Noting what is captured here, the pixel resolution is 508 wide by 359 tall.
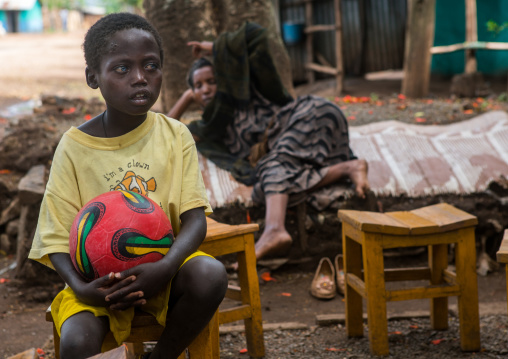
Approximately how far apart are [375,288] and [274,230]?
1.25m

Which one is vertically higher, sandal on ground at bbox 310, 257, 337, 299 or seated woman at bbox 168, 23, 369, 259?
seated woman at bbox 168, 23, 369, 259

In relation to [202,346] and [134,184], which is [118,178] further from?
[202,346]

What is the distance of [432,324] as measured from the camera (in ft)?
11.7

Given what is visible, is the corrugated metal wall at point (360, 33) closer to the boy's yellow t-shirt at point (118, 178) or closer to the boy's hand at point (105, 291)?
the boy's yellow t-shirt at point (118, 178)

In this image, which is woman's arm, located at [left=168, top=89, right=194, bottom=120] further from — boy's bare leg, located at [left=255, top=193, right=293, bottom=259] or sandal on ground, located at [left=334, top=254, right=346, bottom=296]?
sandal on ground, located at [left=334, top=254, right=346, bottom=296]

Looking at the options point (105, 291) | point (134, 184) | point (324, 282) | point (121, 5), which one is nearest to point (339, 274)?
point (324, 282)

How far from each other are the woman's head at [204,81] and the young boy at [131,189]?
2523mm

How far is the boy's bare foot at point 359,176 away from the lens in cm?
451

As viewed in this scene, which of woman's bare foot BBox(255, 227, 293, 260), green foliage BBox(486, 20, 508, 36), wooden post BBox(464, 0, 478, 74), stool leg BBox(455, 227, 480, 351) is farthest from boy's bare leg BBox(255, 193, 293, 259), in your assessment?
green foliage BBox(486, 20, 508, 36)

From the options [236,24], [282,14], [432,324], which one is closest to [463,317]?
[432,324]

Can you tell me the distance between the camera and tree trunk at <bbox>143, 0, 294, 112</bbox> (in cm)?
691

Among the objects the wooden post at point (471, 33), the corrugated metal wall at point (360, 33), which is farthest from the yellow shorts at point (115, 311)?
the corrugated metal wall at point (360, 33)

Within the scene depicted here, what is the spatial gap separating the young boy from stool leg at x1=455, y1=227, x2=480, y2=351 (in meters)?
1.46

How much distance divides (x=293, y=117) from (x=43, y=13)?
3488cm
